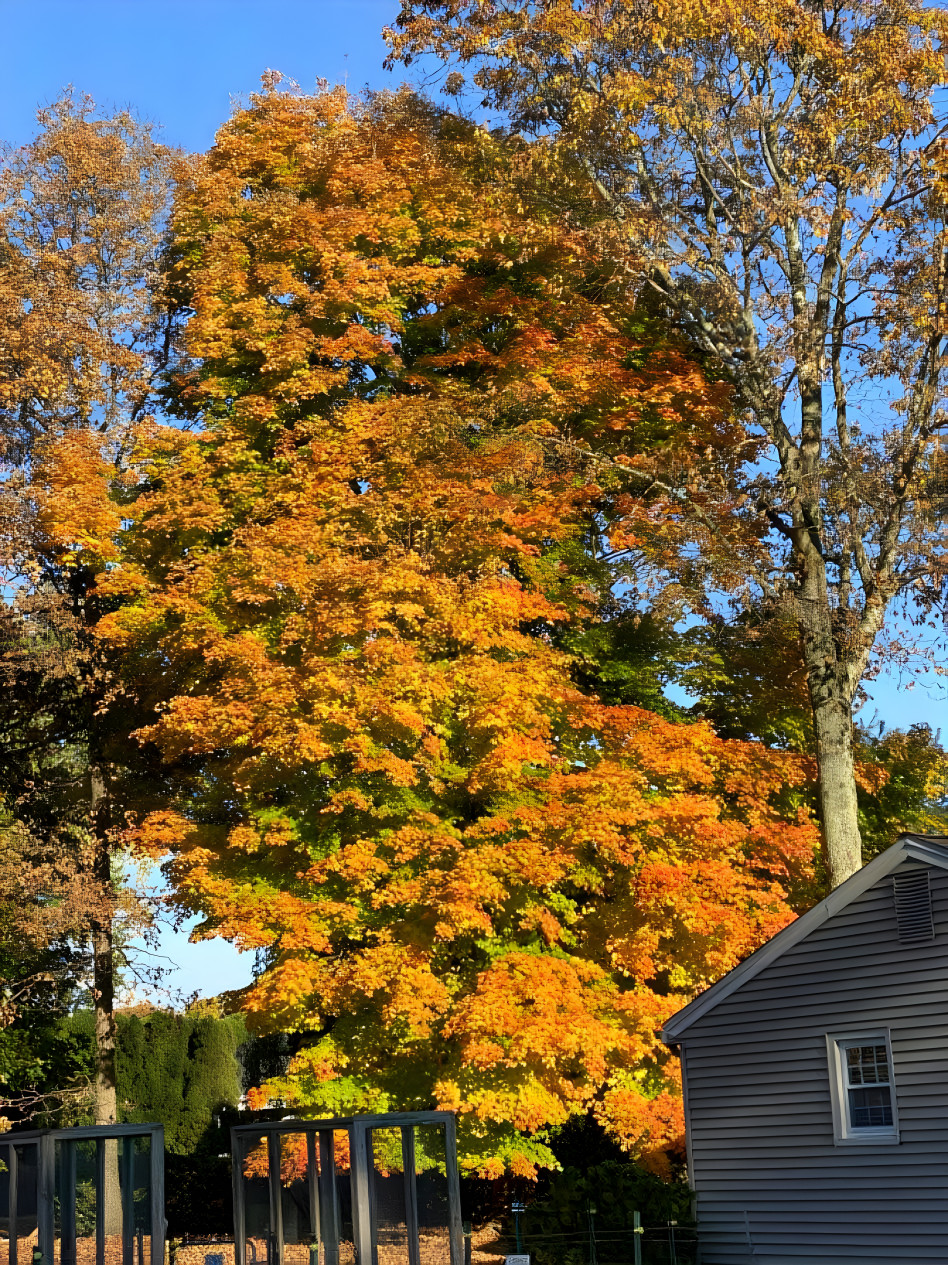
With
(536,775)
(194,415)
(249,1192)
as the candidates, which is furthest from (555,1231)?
(194,415)

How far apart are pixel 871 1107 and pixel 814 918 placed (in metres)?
2.30

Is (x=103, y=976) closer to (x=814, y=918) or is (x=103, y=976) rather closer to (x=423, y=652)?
(x=423, y=652)

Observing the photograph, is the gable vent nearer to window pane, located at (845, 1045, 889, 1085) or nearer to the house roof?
the house roof

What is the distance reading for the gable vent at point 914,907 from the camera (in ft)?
52.6

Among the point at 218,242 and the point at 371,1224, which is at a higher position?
the point at 218,242

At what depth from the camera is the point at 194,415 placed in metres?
31.4

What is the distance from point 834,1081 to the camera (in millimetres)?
16938

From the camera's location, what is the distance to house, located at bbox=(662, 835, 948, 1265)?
15.9 metres

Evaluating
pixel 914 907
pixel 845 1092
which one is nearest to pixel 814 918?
pixel 914 907

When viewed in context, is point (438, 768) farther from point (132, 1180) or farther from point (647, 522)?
point (132, 1180)

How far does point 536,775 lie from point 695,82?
12.6m

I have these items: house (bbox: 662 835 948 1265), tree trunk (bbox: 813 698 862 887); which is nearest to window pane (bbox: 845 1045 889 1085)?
house (bbox: 662 835 948 1265)

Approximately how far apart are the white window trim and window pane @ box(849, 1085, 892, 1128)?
8 centimetres

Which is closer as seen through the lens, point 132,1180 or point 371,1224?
point 132,1180
